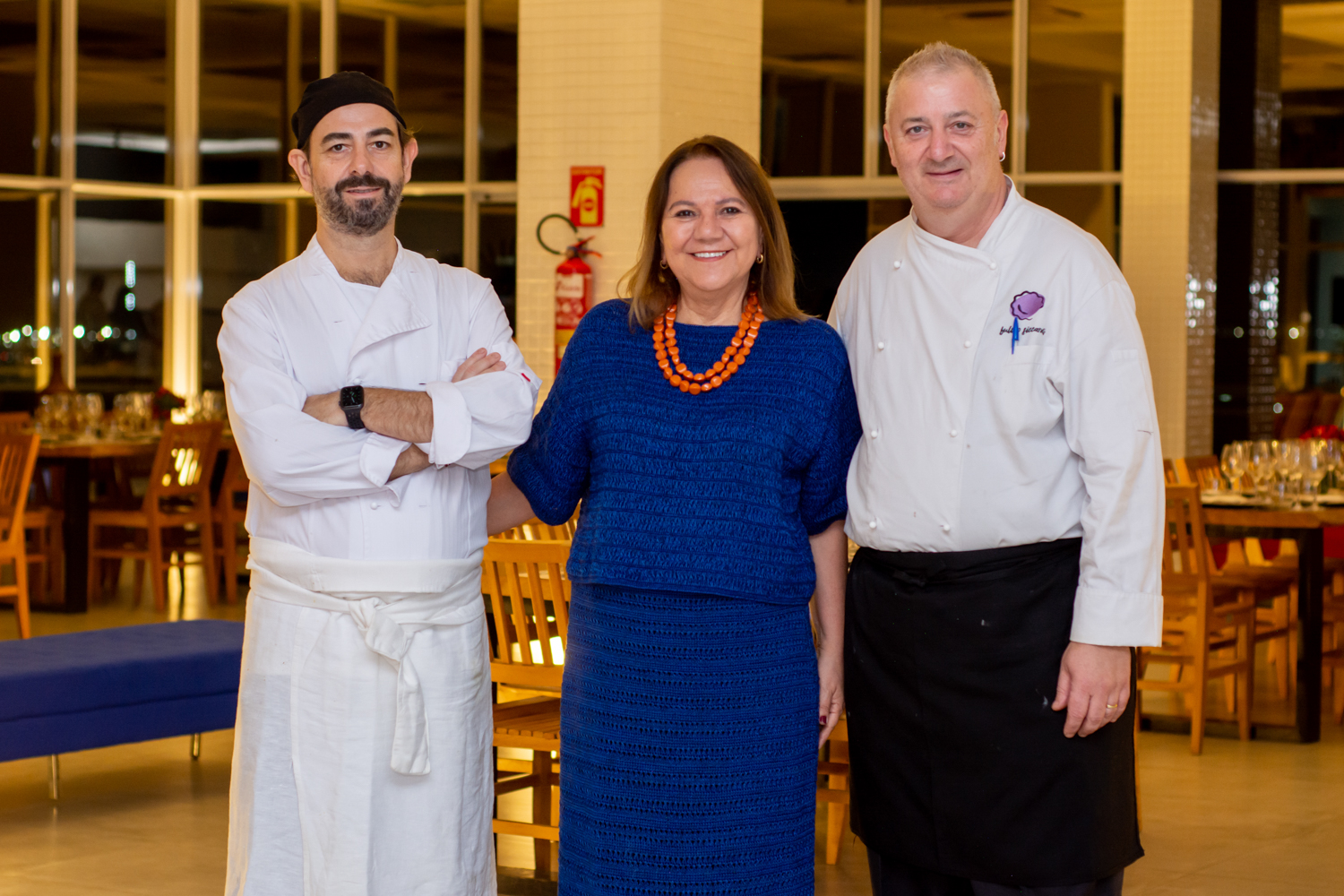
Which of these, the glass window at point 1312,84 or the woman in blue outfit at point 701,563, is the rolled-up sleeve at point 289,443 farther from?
the glass window at point 1312,84

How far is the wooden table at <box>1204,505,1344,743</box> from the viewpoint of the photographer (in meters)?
6.11

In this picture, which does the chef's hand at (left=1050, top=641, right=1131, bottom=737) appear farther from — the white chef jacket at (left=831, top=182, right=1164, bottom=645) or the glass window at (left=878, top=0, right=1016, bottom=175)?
the glass window at (left=878, top=0, right=1016, bottom=175)

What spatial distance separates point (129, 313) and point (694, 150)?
410 inches

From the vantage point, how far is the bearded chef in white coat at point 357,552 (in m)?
2.62

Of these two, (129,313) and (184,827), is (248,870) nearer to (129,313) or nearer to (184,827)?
(184,827)

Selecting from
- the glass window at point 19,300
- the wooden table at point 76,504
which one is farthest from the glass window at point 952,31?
the glass window at point 19,300

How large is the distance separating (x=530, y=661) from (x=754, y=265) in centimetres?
181

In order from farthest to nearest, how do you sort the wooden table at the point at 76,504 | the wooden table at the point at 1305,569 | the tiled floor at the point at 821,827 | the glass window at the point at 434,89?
the glass window at the point at 434,89 < the wooden table at the point at 76,504 < the wooden table at the point at 1305,569 < the tiled floor at the point at 821,827

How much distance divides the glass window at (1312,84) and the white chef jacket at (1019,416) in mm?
8072

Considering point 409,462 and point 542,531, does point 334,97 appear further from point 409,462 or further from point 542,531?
point 542,531

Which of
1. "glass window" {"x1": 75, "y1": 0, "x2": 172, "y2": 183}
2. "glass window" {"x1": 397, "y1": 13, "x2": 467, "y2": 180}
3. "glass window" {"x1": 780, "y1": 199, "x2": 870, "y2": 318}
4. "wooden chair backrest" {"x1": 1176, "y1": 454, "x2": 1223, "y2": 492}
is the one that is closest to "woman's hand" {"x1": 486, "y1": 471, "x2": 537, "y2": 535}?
"wooden chair backrest" {"x1": 1176, "y1": 454, "x2": 1223, "y2": 492}

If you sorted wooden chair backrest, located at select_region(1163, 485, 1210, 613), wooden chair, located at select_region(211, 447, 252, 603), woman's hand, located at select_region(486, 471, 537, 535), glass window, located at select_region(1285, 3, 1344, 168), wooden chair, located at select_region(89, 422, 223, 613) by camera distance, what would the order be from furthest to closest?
glass window, located at select_region(1285, 3, 1344, 168) → wooden chair, located at select_region(211, 447, 252, 603) → wooden chair, located at select_region(89, 422, 223, 613) → wooden chair backrest, located at select_region(1163, 485, 1210, 613) → woman's hand, located at select_region(486, 471, 537, 535)

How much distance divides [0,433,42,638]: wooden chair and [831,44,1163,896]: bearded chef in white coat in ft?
18.6

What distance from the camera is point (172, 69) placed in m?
12.1
